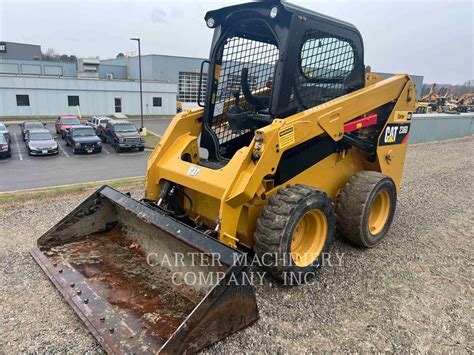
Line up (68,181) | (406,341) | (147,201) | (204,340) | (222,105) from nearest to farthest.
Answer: (204,340)
(406,341)
(147,201)
(222,105)
(68,181)

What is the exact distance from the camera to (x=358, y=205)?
441 cm

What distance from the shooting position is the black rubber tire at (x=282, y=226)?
337cm

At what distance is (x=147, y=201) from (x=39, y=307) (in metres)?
1.57

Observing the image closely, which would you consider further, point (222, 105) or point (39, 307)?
point (222, 105)

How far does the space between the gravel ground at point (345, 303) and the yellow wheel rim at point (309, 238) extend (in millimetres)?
306

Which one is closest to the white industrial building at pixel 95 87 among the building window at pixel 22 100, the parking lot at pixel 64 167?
the building window at pixel 22 100

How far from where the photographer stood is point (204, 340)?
272 centimetres

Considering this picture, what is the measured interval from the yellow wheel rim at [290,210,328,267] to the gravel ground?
31cm

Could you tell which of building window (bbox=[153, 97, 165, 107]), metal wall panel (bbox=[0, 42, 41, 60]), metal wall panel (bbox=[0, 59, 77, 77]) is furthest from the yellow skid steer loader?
metal wall panel (bbox=[0, 42, 41, 60])

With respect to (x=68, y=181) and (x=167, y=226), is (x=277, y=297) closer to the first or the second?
(x=167, y=226)

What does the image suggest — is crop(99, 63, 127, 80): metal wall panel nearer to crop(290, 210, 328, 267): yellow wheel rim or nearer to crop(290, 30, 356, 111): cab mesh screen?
crop(290, 30, 356, 111): cab mesh screen

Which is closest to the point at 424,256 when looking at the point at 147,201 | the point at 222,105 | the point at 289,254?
the point at 289,254

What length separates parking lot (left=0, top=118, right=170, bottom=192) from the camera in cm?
1121

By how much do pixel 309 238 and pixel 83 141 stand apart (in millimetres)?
14938
